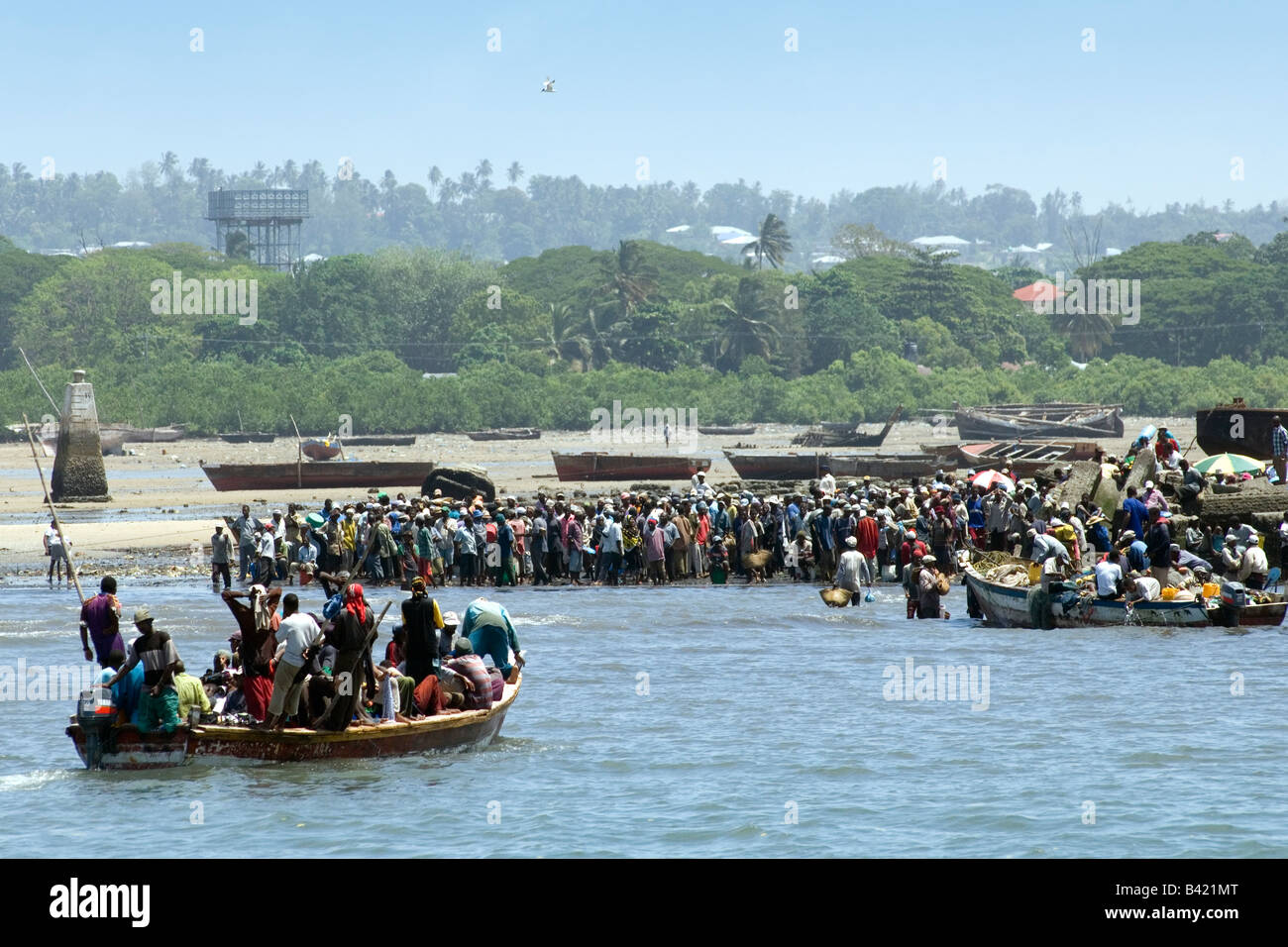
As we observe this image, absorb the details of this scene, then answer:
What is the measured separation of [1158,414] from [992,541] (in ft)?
233

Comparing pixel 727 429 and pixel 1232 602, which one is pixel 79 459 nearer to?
pixel 1232 602

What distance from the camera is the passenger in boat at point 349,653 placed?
568 inches

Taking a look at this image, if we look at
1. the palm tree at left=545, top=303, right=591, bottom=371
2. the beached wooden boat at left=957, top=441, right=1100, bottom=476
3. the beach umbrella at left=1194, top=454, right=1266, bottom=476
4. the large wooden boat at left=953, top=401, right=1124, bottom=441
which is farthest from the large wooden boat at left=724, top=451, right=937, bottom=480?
the palm tree at left=545, top=303, right=591, bottom=371

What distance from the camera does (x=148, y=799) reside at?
14953 millimetres

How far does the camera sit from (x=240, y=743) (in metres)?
14.9

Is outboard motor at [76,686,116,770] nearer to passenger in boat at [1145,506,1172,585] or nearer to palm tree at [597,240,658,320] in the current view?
passenger in boat at [1145,506,1172,585]

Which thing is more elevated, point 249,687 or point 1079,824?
point 249,687

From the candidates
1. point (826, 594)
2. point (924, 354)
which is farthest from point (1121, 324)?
point (826, 594)

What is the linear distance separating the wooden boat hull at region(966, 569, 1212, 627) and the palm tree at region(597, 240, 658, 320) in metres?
87.5

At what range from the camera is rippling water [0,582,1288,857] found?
1400 cm

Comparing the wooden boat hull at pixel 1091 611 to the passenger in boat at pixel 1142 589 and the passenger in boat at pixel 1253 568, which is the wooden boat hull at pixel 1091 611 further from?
the passenger in boat at pixel 1253 568

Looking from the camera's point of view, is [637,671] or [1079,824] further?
[637,671]
